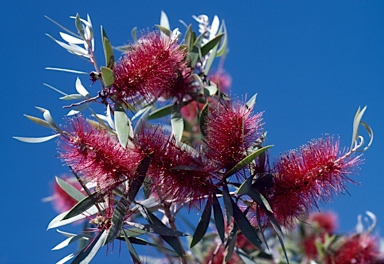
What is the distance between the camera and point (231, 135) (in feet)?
4.91

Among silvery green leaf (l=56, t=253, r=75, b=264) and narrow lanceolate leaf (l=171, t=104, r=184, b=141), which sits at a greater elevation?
narrow lanceolate leaf (l=171, t=104, r=184, b=141)

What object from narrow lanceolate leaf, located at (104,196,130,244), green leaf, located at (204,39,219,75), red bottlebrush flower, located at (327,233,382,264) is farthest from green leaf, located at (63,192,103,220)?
red bottlebrush flower, located at (327,233,382,264)

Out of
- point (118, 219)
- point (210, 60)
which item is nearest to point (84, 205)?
point (118, 219)

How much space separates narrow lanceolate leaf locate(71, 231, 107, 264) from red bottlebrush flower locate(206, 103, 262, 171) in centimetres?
32

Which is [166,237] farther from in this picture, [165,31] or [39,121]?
[165,31]

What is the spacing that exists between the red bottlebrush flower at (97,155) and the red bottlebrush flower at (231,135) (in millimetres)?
182

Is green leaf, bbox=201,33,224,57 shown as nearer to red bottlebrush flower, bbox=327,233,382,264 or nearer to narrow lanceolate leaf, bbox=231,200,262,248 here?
narrow lanceolate leaf, bbox=231,200,262,248

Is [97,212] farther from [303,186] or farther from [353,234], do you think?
[353,234]

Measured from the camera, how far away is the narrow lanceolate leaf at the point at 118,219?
1.50m

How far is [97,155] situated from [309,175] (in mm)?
486

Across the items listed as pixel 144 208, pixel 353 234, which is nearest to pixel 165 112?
pixel 144 208

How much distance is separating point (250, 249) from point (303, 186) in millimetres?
980

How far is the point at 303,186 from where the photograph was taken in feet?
4.96

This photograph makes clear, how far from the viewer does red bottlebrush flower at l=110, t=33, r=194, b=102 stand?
1572mm
